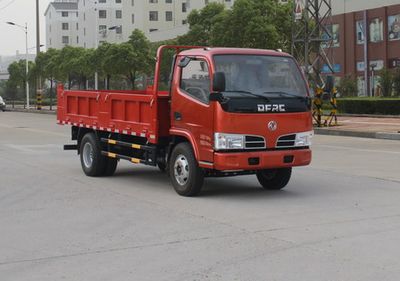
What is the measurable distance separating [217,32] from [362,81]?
22.0 m

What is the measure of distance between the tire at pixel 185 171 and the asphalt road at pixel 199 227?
0.23 meters

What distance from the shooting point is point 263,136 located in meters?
9.49

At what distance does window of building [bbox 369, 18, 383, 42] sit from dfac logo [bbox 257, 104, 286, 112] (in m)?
45.3

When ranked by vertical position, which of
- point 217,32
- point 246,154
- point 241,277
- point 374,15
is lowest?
point 241,277

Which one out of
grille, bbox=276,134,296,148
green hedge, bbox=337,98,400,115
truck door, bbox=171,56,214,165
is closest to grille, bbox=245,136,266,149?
grille, bbox=276,134,296,148

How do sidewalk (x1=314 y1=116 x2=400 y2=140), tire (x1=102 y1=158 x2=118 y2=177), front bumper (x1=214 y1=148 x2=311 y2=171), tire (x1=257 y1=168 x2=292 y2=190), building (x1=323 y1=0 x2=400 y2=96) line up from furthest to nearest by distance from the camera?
building (x1=323 y1=0 x2=400 y2=96)
sidewalk (x1=314 y1=116 x2=400 y2=140)
tire (x1=102 y1=158 x2=118 y2=177)
tire (x1=257 y1=168 x2=292 y2=190)
front bumper (x1=214 y1=148 x2=311 y2=171)

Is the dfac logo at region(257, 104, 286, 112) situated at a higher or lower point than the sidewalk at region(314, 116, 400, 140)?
higher

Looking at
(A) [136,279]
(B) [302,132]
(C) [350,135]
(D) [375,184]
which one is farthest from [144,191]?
(C) [350,135]

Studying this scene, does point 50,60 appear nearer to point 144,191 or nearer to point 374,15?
point 374,15

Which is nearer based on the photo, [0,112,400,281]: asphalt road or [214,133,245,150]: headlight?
[0,112,400,281]: asphalt road

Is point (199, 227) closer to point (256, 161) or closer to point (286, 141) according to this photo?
point (256, 161)

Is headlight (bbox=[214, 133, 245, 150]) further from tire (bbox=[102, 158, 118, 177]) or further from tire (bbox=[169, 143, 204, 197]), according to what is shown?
tire (bbox=[102, 158, 118, 177])

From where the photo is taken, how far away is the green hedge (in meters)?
30.7

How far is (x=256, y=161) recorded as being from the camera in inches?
370
